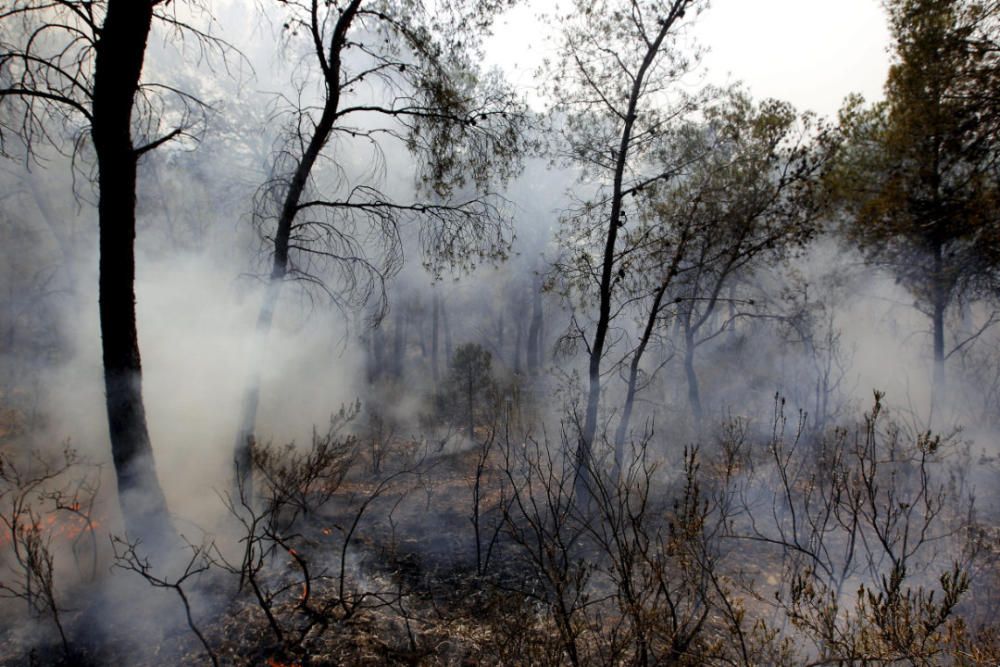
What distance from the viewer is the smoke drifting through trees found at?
3.73m

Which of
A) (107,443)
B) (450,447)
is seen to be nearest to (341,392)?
(450,447)

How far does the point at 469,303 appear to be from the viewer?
89.2ft

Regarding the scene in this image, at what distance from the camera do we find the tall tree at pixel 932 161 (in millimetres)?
6125

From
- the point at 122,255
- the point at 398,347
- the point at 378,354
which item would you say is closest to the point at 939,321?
the point at 122,255

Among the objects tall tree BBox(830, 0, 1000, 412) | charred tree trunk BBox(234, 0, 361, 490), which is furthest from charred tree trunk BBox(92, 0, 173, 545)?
tall tree BBox(830, 0, 1000, 412)

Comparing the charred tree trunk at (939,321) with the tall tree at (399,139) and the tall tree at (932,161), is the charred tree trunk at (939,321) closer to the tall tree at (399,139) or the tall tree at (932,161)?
the tall tree at (932,161)

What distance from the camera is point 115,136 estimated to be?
415cm

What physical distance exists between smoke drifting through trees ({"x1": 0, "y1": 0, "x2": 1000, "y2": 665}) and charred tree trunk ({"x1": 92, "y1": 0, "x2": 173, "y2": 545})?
0.35 meters

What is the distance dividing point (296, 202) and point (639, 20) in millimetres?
4710

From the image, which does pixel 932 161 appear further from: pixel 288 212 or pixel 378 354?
pixel 378 354

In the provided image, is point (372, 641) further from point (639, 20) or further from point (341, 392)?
point (341, 392)

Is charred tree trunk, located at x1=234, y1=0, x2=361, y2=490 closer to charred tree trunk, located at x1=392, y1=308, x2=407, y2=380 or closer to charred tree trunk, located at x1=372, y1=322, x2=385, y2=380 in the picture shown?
charred tree trunk, located at x1=372, y1=322, x2=385, y2=380

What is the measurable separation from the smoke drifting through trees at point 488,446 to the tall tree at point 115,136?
A: 0.32m

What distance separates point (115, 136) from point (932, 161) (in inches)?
434
